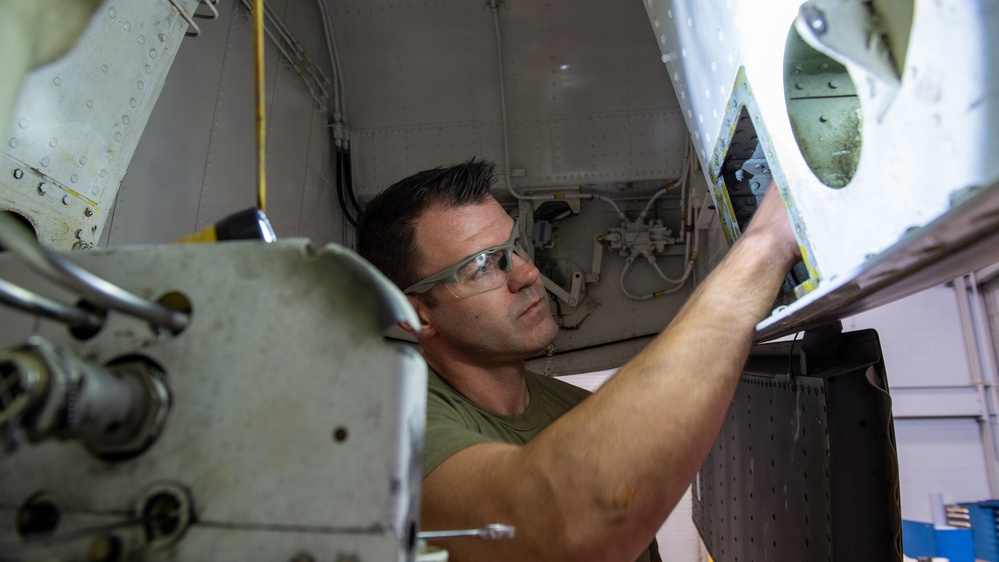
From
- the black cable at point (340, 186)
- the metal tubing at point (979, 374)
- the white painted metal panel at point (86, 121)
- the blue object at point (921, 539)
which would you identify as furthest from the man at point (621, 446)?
the metal tubing at point (979, 374)

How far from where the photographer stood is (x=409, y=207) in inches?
76.1

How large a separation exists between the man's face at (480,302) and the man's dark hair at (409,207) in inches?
1.4

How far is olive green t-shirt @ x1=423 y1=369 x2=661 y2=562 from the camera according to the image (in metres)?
1.20

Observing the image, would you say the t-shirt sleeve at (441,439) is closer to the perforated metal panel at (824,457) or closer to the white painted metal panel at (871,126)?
the white painted metal panel at (871,126)

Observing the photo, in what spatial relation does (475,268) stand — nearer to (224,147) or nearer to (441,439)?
(441,439)

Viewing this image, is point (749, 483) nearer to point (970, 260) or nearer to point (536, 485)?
point (536, 485)

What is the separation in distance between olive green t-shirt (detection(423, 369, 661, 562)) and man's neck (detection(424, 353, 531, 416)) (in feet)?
0.19

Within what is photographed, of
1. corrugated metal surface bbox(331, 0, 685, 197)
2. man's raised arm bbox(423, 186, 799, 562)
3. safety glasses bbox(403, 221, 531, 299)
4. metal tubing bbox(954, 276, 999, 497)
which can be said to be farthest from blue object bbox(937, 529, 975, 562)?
man's raised arm bbox(423, 186, 799, 562)

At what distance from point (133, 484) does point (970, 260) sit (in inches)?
37.0

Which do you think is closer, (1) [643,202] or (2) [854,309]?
(2) [854,309]

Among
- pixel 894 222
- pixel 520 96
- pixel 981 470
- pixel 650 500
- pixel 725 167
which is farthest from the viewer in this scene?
pixel 981 470

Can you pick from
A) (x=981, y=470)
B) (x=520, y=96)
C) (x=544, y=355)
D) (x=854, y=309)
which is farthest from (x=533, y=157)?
(x=981, y=470)

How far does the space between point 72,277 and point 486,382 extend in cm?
136

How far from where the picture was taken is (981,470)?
538 cm
